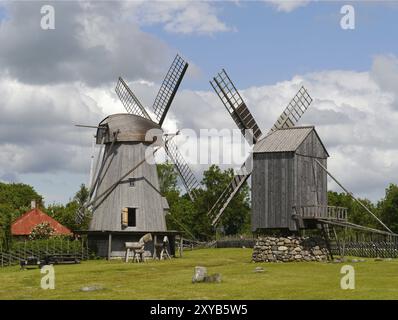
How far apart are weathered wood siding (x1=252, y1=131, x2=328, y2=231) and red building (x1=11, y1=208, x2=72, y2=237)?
25.8 meters

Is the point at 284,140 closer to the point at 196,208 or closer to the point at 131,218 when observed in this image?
the point at 131,218

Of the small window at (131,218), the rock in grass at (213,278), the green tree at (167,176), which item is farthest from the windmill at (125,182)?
the green tree at (167,176)

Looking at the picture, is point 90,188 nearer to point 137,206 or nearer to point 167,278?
point 137,206

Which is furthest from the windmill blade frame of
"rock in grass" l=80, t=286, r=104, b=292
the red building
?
"rock in grass" l=80, t=286, r=104, b=292

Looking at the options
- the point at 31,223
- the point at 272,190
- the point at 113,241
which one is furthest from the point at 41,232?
the point at 272,190

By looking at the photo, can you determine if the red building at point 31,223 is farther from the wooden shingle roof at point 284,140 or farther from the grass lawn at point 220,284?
the grass lawn at point 220,284

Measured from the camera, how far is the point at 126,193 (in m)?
49.6

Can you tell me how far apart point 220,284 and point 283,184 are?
52.4 ft

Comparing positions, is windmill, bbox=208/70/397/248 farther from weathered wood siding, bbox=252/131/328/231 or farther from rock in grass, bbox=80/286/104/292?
rock in grass, bbox=80/286/104/292

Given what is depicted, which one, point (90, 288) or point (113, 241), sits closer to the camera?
point (90, 288)

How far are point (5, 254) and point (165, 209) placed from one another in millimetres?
11928

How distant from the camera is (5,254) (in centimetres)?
4734

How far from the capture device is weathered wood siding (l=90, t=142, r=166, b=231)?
162 ft
